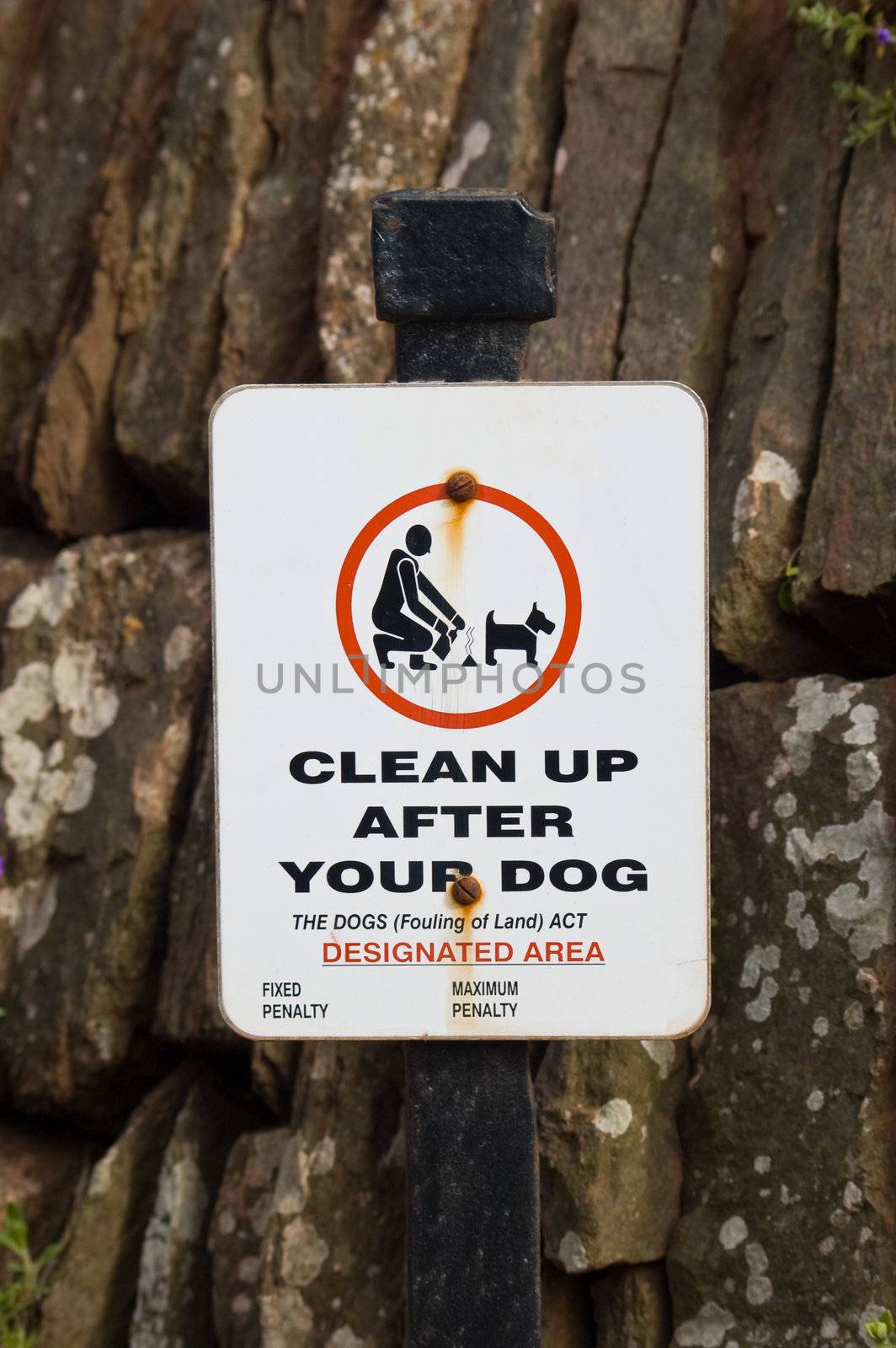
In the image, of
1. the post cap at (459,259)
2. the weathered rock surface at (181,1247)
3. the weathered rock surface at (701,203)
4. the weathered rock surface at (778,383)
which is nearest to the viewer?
the post cap at (459,259)

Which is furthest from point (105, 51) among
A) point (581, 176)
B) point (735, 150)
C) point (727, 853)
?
point (727, 853)

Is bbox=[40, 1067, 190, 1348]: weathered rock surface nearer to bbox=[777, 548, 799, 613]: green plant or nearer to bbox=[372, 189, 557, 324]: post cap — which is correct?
bbox=[777, 548, 799, 613]: green plant

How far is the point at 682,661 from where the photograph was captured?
6.98ft

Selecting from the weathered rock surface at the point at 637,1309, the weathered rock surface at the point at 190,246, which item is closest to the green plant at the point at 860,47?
the weathered rock surface at the point at 190,246

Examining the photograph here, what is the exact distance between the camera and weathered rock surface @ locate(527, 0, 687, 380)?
3.49 metres

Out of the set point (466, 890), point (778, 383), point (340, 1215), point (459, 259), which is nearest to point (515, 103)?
point (778, 383)

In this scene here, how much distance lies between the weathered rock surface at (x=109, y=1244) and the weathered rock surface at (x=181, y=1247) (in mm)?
69

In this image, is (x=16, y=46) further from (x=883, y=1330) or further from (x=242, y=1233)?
(x=883, y=1330)

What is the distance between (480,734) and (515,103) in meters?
2.33

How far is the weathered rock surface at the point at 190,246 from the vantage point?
12.9 ft

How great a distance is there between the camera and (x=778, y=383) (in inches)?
127

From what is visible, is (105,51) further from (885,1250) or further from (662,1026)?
(885,1250)

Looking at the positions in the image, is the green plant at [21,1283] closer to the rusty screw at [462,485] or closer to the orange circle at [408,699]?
the orange circle at [408,699]

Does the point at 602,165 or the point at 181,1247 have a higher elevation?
the point at 602,165
